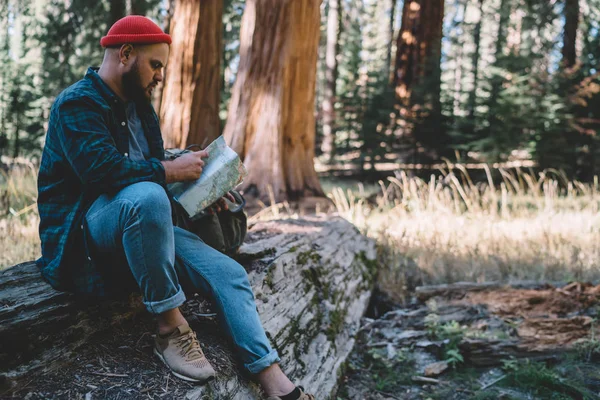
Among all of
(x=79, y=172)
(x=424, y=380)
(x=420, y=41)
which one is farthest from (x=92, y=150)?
(x=420, y=41)

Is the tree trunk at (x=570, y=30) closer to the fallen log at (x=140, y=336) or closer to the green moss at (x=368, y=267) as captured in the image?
the green moss at (x=368, y=267)

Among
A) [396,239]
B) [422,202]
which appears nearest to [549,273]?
[396,239]

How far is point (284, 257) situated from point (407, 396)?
119 centimetres

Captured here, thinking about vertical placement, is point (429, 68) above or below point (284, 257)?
above

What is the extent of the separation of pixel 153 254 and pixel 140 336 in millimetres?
561

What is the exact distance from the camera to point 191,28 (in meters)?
7.71

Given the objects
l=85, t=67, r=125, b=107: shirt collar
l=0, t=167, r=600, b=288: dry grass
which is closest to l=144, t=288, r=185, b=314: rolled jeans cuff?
l=85, t=67, r=125, b=107: shirt collar

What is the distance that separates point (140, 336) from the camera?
2.49 metres

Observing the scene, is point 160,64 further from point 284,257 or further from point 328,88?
point 328,88

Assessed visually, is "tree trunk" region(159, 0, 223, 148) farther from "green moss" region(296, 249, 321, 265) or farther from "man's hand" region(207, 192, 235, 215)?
"man's hand" region(207, 192, 235, 215)

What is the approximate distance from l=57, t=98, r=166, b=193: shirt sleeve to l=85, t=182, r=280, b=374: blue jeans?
0.06 meters

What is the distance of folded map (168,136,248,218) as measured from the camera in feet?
8.13

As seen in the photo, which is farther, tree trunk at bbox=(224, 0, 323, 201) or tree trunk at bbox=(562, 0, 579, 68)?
tree trunk at bbox=(562, 0, 579, 68)

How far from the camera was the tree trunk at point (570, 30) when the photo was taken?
12.2m
